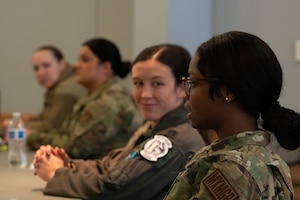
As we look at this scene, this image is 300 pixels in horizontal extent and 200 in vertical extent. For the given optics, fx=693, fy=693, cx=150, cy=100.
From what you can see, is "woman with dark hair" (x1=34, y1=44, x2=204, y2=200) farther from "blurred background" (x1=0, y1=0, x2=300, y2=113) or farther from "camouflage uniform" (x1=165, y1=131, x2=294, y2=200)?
"blurred background" (x1=0, y1=0, x2=300, y2=113)

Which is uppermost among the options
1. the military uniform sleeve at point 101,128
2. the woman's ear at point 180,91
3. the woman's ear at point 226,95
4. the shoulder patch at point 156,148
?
the woman's ear at point 226,95

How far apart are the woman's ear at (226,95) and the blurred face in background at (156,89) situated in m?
1.02

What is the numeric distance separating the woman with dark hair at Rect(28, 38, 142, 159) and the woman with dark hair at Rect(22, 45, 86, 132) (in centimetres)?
50

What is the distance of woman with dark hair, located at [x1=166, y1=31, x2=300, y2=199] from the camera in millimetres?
1470

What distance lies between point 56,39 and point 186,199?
12.9ft

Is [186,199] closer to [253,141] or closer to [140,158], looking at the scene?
[253,141]

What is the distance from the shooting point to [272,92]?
1548mm

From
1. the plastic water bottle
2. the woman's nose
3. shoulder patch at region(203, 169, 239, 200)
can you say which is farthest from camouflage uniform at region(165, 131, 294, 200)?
→ the plastic water bottle

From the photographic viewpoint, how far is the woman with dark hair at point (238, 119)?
4.82ft

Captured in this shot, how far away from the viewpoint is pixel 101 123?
322cm

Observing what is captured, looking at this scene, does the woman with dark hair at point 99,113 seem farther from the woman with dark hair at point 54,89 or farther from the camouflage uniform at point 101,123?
the woman with dark hair at point 54,89

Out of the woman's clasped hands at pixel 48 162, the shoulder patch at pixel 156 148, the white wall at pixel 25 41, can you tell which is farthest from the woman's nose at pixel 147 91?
the white wall at pixel 25 41

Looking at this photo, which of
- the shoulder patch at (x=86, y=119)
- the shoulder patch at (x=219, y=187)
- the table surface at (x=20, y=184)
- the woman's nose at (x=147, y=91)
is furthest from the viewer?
the shoulder patch at (x=86, y=119)

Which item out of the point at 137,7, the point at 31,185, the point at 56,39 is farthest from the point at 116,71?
the point at 56,39
